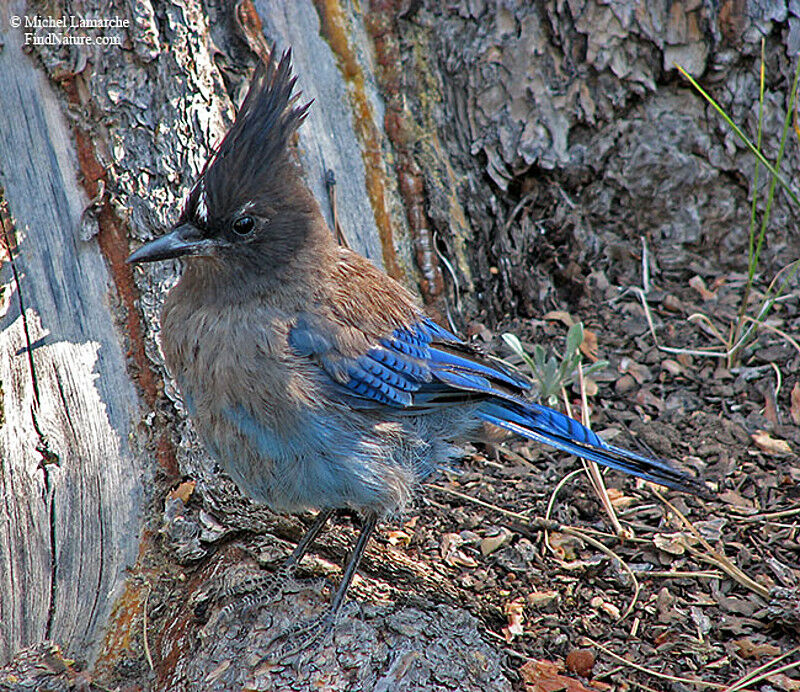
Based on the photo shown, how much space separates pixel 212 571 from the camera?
310cm

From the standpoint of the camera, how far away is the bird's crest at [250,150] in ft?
9.48

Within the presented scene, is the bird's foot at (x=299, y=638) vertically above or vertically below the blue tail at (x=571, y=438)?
below

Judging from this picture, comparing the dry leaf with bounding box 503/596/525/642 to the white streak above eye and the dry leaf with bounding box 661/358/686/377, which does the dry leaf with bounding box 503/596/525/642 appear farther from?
the white streak above eye

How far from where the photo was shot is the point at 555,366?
3.74m

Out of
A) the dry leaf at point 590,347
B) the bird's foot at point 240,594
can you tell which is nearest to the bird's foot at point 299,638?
the bird's foot at point 240,594

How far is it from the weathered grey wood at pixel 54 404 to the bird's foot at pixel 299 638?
642 mm

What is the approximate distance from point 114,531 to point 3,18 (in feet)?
6.09

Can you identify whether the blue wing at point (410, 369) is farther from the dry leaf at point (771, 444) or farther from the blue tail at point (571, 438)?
the dry leaf at point (771, 444)

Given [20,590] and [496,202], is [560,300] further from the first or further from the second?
[20,590]

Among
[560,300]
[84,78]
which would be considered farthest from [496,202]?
[84,78]

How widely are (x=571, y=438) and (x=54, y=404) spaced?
177cm

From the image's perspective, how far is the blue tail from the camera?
3.21 meters

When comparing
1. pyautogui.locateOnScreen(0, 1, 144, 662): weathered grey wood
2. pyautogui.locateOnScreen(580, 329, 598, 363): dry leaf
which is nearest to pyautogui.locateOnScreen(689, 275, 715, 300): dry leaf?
pyautogui.locateOnScreen(580, 329, 598, 363): dry leaf

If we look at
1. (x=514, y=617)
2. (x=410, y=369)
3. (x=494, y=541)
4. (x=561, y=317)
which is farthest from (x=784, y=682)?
(x=561, y=317)
